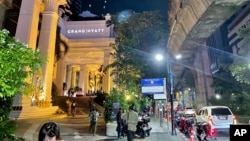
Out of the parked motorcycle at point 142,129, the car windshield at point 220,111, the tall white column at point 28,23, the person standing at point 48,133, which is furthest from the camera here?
the tall white column at point 28,23

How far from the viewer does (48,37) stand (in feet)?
80.5

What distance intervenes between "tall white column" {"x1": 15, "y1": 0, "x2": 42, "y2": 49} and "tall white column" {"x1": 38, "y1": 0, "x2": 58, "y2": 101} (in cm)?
239

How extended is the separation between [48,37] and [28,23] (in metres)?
3.45

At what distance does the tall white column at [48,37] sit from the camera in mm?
23953

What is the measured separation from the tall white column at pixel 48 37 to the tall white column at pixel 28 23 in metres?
2.39

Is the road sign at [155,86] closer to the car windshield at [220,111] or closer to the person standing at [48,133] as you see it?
the car windshield at [220,111]

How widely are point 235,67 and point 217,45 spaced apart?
21.7 m

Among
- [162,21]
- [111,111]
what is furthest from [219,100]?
[111,111]

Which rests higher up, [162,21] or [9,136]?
[162,21]

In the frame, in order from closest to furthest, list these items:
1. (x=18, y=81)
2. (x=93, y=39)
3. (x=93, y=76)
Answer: (x=18, y=81) → (x=93, y=39) → (x=93, y=76)

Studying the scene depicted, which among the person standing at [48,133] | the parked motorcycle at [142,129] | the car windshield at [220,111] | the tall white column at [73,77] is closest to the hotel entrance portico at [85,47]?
the tall white column at [73,77]

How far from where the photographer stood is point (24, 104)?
19.3 m

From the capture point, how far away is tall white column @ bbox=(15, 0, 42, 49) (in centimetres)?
2089

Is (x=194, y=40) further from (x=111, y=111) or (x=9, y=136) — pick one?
(x=9, y=136)
